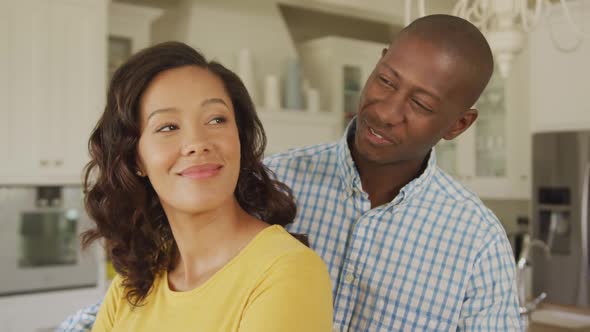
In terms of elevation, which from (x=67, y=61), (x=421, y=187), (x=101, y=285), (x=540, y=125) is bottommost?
(x=101, y=285)

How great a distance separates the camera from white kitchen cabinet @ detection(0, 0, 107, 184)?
10.5 feet

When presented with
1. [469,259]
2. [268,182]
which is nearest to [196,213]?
[268,182]

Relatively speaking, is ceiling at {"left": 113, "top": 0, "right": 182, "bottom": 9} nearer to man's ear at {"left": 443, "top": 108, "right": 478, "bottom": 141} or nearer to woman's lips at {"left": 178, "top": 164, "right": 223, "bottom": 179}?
man's ear at {"left": 443, "top": 108, "right": 478, "bottom": 141}

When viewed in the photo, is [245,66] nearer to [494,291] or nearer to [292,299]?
[494,291]

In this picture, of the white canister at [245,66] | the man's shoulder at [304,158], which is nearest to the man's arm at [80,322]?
the man's shoulder at [304,158]

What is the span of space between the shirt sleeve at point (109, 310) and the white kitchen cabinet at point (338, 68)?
3551 millimetres

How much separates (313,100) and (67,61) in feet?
5.81

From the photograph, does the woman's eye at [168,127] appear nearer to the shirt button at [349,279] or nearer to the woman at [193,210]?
the woman at [193,210]

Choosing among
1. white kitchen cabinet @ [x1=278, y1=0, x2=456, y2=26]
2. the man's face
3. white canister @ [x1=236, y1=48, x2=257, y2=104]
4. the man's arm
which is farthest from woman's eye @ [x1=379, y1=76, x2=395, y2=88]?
white canister @ [x1=236, y1=48, x2=257, y2=104]

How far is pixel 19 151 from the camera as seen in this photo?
10.6 feet

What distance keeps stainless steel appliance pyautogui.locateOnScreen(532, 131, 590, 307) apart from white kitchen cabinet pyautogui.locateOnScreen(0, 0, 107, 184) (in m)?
2.63

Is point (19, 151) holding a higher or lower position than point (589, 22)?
lower

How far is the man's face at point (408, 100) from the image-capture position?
1.23m

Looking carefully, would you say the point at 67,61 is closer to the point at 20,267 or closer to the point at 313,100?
the point at 20,267
